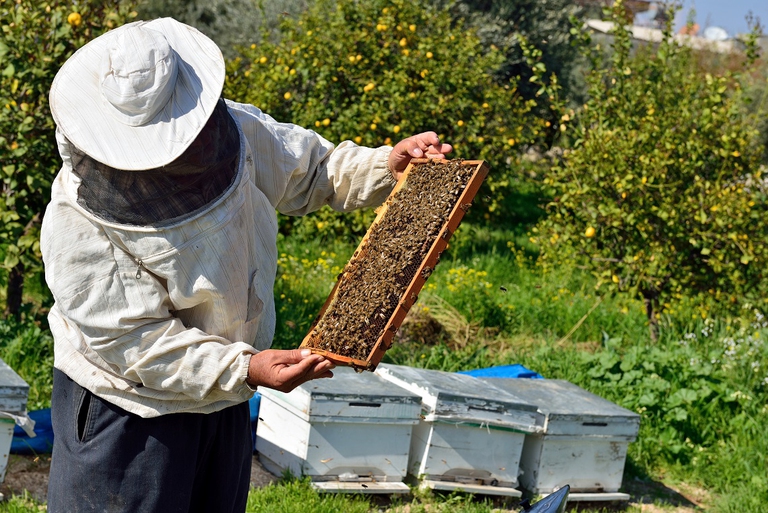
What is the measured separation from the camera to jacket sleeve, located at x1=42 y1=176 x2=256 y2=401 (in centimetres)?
201

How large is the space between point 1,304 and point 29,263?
0.70 m

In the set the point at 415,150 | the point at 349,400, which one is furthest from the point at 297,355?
the point at 349,400

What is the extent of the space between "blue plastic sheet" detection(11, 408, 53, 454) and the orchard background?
0.31 metres

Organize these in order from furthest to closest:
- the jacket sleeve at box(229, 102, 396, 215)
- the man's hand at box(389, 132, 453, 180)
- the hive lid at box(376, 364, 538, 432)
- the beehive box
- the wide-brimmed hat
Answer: the hive lid at box(376, 364, 538, 432) < the man's hand at box(389, 132, 453, 180) < the jacket sleeve at box(229, 102, 396, 215) < the beehive box < the wide-brimmed hat

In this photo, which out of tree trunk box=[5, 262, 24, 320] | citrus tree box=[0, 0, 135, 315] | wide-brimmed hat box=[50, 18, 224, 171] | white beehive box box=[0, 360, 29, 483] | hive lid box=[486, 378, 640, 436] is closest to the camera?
wide-brimmed hat box=[50, 18, 224, 171]

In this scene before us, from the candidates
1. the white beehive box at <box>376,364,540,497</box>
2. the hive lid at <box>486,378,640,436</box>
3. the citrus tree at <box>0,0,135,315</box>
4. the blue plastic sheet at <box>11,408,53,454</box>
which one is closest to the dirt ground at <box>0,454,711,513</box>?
the blue plastic sheet at <box>11,408,53,454</box>

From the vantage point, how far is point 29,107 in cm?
466

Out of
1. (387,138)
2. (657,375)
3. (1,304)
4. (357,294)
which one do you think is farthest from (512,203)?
(357,294)

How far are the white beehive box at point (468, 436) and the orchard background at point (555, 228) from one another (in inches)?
5.1

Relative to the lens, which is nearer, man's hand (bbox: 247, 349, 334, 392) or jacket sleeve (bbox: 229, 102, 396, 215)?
man's hand (bbox: 247, 349, 334, 392)

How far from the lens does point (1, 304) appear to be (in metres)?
5.38

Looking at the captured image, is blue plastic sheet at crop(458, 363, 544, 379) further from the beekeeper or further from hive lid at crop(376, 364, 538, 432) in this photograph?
the beekeeper

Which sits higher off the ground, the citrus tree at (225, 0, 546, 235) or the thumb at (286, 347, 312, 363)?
the thumb at (286, 347, 312, 363)

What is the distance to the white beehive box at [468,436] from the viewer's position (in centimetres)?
399
